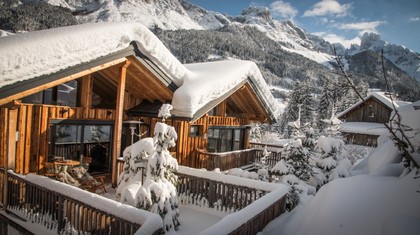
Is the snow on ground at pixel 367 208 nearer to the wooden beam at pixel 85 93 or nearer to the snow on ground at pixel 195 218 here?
the snow on ground at pixel 195 218

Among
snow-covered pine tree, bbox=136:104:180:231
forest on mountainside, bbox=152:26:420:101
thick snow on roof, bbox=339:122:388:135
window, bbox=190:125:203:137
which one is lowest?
snow-covered pine tree, bbox=136:104:180:231

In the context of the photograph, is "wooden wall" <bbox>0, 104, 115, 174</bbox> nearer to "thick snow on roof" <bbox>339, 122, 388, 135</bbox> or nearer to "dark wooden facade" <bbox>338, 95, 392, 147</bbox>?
"thick snow on roof" <bbox>339, 122, 388, 135</bbox>

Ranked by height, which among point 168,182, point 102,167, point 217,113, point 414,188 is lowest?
point 102,167

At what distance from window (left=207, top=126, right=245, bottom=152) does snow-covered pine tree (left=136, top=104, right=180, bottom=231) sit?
8248 millimetres

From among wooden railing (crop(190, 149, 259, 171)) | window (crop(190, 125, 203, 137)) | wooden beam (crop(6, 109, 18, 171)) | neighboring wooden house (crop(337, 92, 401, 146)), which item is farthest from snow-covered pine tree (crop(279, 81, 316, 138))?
wooden beam (crop(6, 109, 18, 171))

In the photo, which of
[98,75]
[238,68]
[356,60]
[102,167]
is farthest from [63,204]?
[356,60]

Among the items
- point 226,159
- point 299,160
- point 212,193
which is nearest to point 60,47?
point 212,193

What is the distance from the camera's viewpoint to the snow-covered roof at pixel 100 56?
6.46 m

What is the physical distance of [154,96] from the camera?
1240 cm

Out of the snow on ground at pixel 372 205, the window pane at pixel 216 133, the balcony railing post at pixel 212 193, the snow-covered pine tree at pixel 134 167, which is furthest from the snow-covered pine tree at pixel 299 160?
the snow-covered pine tree at pixel 134 167

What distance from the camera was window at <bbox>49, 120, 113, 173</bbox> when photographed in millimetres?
9766

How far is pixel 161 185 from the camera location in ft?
20.6

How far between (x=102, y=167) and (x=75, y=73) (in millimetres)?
5454

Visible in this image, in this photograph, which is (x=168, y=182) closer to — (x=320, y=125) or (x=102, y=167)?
(x=102, y=167)
